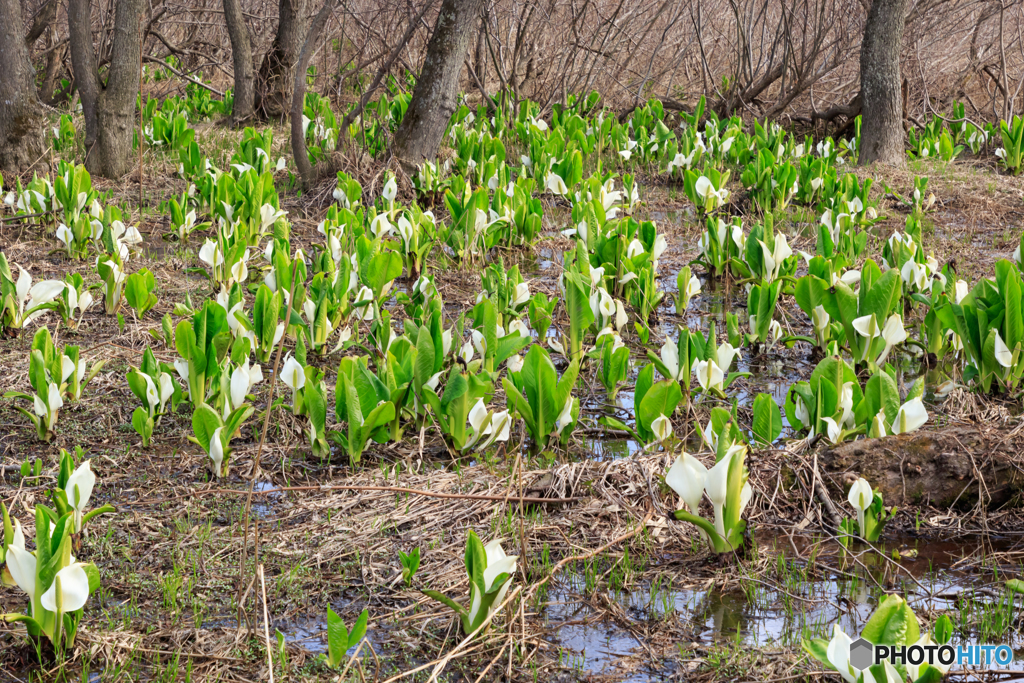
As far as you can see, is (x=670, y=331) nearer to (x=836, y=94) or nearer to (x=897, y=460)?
(x=897, y=460)

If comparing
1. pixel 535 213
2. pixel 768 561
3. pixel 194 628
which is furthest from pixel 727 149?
pixel 194 628

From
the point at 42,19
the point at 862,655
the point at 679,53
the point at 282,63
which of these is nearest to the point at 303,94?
the point at 282,63

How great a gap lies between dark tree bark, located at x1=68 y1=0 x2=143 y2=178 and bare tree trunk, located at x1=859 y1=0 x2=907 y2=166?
17.6 ft

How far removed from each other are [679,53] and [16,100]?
7730 millimetres

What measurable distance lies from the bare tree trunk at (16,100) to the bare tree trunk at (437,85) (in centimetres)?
223

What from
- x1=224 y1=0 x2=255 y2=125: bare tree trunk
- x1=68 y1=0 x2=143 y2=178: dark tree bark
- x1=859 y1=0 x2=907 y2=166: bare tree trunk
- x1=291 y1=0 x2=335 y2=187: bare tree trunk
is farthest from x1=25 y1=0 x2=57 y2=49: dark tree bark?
x1=859 y1=0 x2=907 y2=166: bare tree trunk

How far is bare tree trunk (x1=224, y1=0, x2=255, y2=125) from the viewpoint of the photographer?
348 inches

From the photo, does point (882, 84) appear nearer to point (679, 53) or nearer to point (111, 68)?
point (679, 53)

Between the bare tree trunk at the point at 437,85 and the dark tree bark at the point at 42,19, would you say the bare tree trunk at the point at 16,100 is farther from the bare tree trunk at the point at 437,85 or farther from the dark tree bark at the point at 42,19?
the dark tree bark at the point at 42,19

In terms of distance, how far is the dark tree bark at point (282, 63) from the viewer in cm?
909

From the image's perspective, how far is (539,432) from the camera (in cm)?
267

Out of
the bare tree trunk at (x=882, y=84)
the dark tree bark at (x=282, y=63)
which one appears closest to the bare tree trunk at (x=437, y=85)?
the dark tree bark at (x=282, y=63)

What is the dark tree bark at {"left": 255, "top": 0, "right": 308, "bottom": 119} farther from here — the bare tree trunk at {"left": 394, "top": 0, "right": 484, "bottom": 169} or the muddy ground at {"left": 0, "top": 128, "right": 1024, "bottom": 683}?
the muddy ground at {"left": 0, "top": 128, "right": 1024, "bottom": 683}

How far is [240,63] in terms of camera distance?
9.12m
